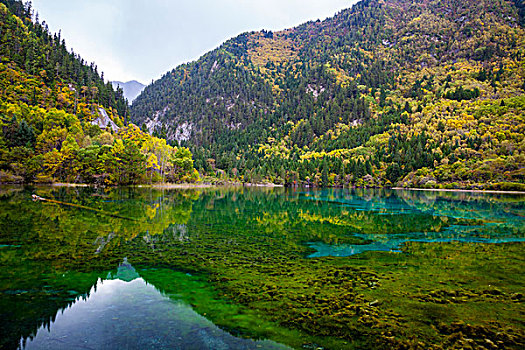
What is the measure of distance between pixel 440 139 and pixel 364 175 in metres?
39.4

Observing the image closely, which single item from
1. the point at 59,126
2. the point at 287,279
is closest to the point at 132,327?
the point at 287,279

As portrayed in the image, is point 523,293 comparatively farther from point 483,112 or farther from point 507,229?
point 483,112

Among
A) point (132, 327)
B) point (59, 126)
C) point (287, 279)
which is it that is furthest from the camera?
point (59, 126)

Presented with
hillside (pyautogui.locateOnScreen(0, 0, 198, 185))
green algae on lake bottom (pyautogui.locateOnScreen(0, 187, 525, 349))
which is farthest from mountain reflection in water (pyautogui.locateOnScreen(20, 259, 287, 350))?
hillside (pyautogui.locateOnScreen(0, 0, 198, 185))

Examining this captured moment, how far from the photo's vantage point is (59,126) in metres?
87.0

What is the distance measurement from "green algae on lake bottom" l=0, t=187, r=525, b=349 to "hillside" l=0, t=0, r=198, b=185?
199 feet

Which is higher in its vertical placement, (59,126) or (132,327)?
(59,126)

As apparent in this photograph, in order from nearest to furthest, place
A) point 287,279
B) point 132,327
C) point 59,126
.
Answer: point 132,327 < point 287,279 < point 59,126

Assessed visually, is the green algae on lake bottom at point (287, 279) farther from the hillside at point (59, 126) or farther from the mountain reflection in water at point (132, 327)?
the hillside at point (59, 126)

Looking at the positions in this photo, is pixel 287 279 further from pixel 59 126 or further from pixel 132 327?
pixel 59 126

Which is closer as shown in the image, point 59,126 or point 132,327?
point 132,327

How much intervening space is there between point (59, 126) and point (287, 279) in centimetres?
9847

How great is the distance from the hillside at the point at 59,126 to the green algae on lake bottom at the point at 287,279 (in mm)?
60669

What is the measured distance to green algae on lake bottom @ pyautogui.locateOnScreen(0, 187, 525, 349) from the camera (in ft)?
27.3
